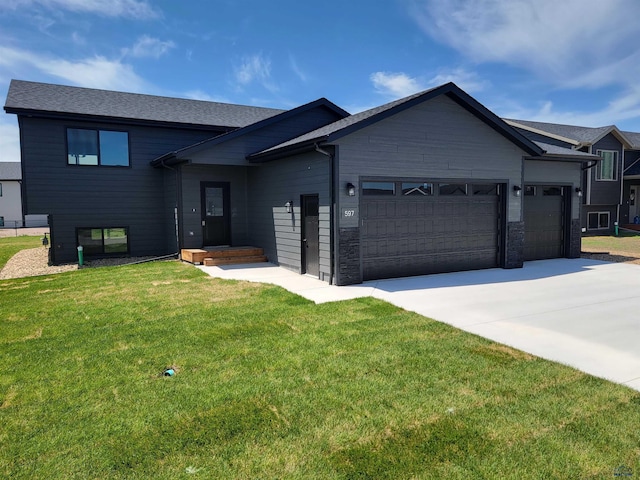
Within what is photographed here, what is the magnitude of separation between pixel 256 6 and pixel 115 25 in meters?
4.23

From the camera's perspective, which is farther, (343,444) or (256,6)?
(256,6)

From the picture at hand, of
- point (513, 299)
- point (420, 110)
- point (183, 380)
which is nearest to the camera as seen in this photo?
point (183, 380)

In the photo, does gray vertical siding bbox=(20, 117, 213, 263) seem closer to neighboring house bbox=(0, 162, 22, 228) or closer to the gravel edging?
the gravel edging

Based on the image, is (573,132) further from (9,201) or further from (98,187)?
(9,201)

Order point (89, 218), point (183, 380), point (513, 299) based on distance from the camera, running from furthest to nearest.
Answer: point (89, 218) → point (513, 299) → point (183, 380)

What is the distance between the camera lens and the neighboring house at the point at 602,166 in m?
21.0

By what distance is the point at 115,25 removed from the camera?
12.6m

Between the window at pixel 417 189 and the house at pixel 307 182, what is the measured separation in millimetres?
27

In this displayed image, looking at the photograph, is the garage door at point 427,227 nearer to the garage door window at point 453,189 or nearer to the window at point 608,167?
the garage door window at point 453,189

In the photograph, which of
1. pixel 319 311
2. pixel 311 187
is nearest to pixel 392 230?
pixel 311 187

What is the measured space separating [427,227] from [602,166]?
17231 millimetres

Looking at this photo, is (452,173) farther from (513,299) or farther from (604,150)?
(604,150)

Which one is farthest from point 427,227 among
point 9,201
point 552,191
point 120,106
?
point 9,201

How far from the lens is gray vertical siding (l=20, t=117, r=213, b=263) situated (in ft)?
41.6
